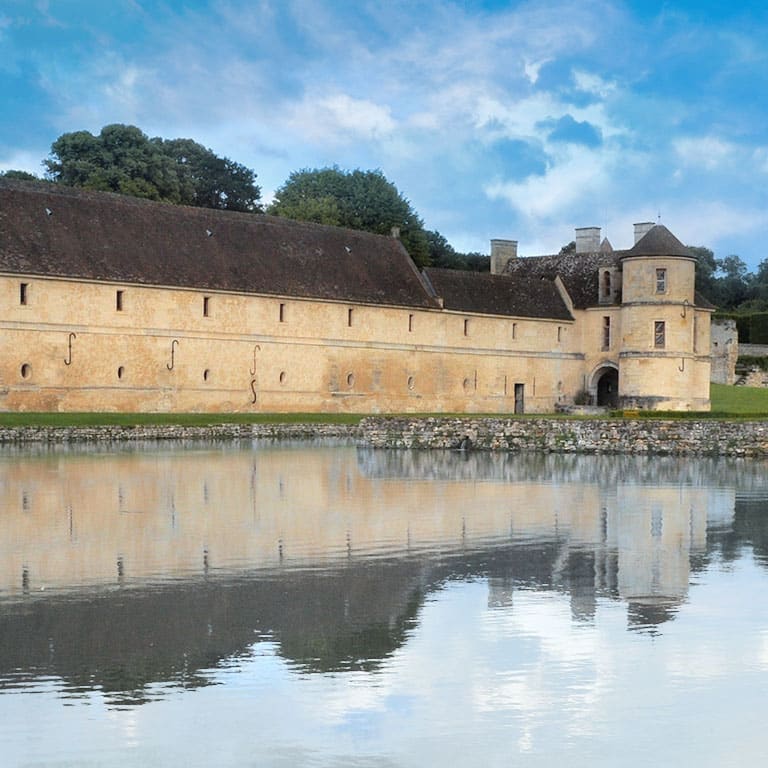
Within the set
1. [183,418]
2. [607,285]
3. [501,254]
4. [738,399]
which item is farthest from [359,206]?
[183,418]

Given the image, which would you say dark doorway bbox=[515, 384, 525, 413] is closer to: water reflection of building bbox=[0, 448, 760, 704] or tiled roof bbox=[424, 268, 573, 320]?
tiled roof bbox=[424, 268, 573, 320]

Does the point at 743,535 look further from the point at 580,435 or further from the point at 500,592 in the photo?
the point at 580,435

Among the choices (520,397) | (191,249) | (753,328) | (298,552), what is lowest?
(298,552)

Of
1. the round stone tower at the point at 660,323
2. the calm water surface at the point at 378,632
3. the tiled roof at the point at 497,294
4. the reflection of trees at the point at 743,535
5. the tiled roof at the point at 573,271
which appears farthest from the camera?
the tiled roof at the point at 573,271

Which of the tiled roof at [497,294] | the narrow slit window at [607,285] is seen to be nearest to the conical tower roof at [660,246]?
the narrow slit window at [607,285]

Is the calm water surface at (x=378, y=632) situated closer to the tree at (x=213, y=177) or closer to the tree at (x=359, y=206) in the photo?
the tree at (x=359, y=206)

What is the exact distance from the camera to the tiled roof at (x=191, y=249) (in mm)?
47094

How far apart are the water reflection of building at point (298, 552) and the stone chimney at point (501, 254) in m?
41.5

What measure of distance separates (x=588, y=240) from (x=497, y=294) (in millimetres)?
8926

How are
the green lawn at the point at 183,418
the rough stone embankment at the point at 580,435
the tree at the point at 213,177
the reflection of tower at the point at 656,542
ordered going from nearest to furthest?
the reflection of tower at the point at 656,542 → the rough stone embankment at the point at 580,435 → the green lawn at the point at 183,418 → the tree at the point at 213,177

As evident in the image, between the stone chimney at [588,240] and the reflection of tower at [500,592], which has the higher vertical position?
the stone chimney at [588,240]

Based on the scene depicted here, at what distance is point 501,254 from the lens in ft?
228

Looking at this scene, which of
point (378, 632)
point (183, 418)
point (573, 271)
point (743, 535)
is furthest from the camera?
point (573, 271)

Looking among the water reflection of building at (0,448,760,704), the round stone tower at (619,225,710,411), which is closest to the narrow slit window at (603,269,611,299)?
the round stone tower at (619,225,710,411)
